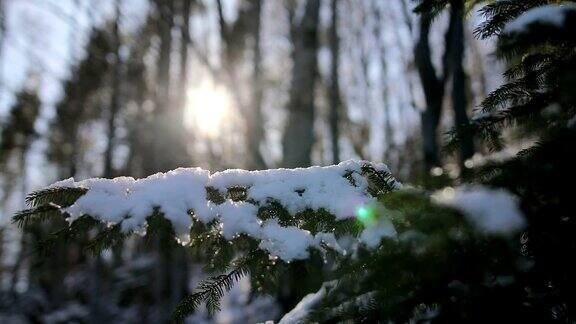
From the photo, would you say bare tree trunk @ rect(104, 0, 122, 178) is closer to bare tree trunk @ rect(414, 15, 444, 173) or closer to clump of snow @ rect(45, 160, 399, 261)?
bare tree trunk @ rect(414, 15, 444, 173)

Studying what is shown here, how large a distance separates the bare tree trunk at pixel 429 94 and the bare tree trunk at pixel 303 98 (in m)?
1.13

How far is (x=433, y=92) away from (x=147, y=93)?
11565 mm

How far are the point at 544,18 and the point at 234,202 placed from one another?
101 cm

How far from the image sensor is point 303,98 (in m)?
4.75

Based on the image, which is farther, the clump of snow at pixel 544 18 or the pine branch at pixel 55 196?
the pine branch at pixel 55 196

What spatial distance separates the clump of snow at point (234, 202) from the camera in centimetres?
127

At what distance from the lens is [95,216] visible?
1.26 m

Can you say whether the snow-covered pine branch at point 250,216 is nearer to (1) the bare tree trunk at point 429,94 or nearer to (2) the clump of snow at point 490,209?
(2) the clump of snow at point 490,209

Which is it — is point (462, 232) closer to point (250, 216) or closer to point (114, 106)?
point (250, 216)

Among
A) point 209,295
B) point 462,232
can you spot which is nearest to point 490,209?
point 462,232

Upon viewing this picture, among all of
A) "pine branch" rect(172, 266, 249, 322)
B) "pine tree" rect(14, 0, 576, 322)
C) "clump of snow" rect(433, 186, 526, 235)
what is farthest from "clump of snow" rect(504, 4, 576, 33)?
"pine branch" rect(172, 266, 249, 322)

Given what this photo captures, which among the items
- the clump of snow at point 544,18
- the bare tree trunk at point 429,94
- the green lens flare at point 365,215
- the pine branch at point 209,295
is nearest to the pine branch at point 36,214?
the pine branch at point 209,295

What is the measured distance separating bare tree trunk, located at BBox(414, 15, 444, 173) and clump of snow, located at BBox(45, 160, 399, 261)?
9.79 ft

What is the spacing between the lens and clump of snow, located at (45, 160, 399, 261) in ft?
4.16
